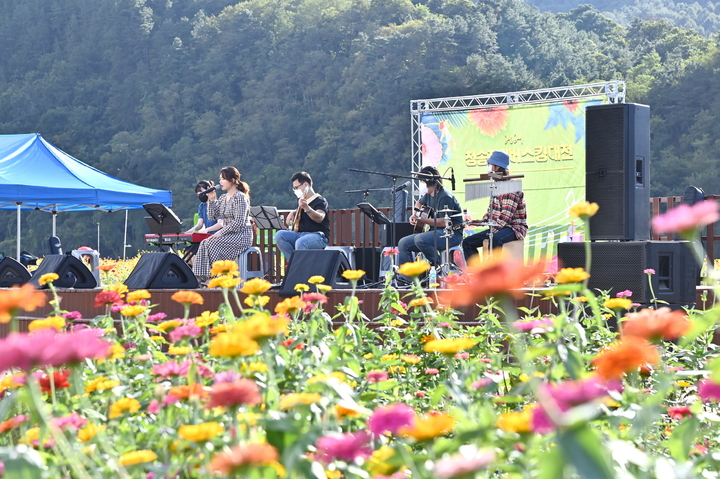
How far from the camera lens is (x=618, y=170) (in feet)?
15.7

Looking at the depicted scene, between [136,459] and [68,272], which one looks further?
[68,272]

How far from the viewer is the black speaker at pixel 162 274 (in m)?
5.32

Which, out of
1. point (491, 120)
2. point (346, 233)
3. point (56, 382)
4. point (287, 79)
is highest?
point (287, 79)

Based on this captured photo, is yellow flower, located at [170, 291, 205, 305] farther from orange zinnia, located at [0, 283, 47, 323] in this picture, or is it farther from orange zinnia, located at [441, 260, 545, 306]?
orange zinnia, located at [441, 260, 545, 306]

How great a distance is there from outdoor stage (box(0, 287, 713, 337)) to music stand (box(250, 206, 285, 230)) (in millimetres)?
2352

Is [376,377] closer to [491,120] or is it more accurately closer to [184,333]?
[184,333]

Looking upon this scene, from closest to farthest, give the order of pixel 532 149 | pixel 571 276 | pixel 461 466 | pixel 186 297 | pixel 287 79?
pixel 461 466, pixel 571 276, pixel 186 297, pixel 532 149, pixel 287 79

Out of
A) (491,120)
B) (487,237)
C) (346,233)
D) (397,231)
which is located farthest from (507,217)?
(491,120)

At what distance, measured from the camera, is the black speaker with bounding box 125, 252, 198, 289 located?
5.32 metres

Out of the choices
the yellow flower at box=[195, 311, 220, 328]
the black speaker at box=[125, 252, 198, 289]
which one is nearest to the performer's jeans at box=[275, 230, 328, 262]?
the black speaker at box=[125, 252, 198, 289]

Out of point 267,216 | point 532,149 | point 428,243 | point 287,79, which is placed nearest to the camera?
point 428,243

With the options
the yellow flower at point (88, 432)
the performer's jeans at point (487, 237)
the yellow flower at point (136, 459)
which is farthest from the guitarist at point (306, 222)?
the yellow flower at point (136, 459)

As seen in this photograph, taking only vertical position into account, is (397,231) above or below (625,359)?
above

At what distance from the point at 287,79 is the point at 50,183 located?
27983mm
